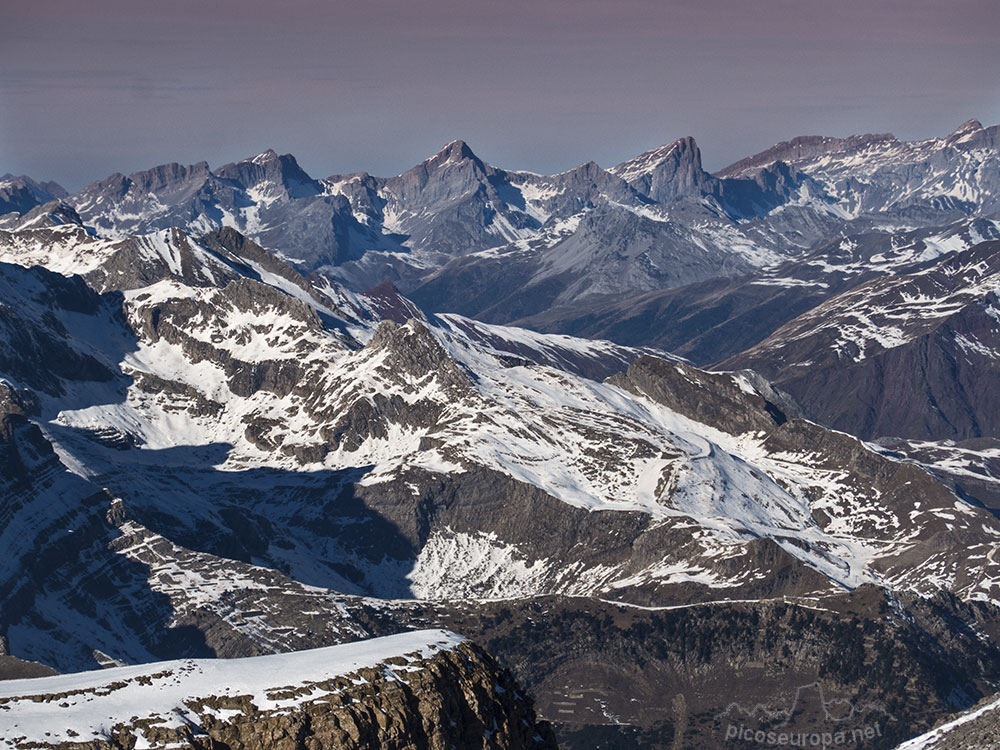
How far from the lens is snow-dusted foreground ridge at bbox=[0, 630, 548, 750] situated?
102438mm

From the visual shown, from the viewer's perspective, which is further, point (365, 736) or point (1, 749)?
point (365, 736)

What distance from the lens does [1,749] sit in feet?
310

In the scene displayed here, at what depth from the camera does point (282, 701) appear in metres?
107

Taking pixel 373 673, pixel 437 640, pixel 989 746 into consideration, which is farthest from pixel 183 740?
pixel 989 746

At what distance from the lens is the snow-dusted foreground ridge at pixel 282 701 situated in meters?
102

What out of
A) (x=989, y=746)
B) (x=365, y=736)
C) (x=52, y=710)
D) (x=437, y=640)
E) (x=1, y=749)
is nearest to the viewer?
(x=1, y=749)

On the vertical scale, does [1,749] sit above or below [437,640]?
below

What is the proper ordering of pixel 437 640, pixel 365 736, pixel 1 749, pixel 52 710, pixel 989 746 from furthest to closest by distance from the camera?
pixel 989 746 → pixel 437 640 → pixel 365 736 → pixel 52 710 → pixel 1 749

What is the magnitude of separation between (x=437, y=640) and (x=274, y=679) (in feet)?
49.6

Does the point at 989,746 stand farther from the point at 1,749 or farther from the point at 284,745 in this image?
the point at 1,749

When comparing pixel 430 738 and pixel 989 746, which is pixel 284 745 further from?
pixel 989 746

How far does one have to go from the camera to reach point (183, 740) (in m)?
103

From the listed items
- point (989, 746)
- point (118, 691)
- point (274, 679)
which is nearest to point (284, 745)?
point (274, 679)

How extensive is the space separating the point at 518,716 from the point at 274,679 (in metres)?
22.1
